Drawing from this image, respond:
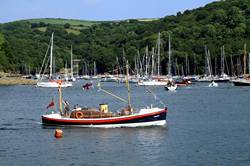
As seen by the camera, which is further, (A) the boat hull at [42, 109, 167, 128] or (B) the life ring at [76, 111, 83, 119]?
(B) the life ring at [76, 111, 83, 119]

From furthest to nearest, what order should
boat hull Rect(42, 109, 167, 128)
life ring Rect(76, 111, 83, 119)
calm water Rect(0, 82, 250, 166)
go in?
1. life ring Rect(76, 111, 83, 119)
2. boat hull Rect(42, 109, 167, 128)
3. calm water Rect(0, 82, 250, 166)

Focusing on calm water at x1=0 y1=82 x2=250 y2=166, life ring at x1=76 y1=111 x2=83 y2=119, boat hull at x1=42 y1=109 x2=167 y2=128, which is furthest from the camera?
life ring at x1=76 y1=111 x2=83 y2=119

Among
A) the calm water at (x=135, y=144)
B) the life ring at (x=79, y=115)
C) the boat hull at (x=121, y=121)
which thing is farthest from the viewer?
the life ring at (x=79, y=115)

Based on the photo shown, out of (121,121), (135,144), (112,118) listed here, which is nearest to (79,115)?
(112,118)

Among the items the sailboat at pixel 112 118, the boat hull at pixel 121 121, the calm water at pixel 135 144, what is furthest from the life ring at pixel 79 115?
the calm water at pixel 135 144

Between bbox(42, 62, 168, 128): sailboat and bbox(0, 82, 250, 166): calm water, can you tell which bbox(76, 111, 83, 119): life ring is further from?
bbox(0, 82, 250, 166): calm water

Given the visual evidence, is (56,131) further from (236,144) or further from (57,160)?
(236,144)

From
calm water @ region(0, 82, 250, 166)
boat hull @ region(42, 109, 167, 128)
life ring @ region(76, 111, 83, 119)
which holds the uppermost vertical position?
life ring @ region(76, 111, 83, 119)

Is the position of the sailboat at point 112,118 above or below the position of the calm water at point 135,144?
above

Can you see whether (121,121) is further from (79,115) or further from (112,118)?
(79,115)

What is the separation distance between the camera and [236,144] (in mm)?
57938

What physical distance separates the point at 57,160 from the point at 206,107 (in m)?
52.8

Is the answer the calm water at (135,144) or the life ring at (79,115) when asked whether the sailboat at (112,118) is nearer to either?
the life ring at (79,115)

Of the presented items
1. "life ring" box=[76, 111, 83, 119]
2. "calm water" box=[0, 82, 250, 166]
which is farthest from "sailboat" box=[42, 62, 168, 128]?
"calm water" box=[0, 82, 250, 166]
